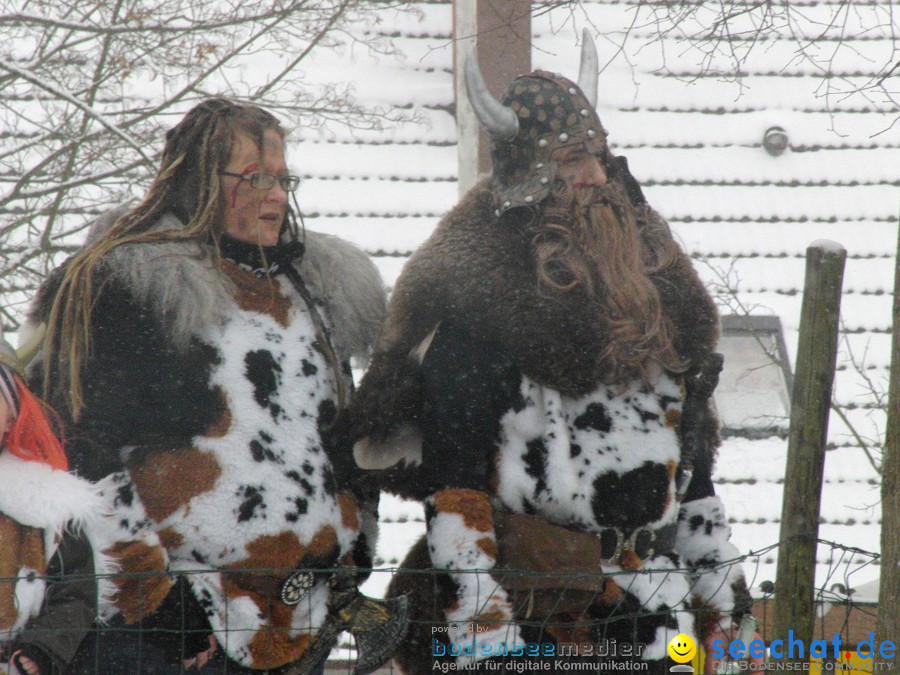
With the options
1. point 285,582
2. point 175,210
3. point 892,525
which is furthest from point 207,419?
point 892,525

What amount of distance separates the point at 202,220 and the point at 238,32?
2422mm

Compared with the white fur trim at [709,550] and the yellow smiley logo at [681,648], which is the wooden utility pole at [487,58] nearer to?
the white fur trim at [709,550]

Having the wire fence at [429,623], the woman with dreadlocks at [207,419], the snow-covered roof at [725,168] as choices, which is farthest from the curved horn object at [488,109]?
the snow-covered roof at [725,168]

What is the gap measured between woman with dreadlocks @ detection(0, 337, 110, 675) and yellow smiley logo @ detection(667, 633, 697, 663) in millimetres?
1342

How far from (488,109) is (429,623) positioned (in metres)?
1.27

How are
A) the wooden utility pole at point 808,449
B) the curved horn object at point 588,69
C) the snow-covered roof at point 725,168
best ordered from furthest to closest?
the snow-covered roof at point 725,168 < the curved horn object at point 588,69 < the wooden utility pole at point 808,449

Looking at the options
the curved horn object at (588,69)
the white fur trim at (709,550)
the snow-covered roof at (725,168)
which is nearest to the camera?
the white fur trim at (709,550)

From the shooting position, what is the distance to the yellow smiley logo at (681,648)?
2949 millimetres

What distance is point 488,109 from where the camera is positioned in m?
3.07

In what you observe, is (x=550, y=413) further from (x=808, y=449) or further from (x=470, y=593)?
(x=808, y=449)

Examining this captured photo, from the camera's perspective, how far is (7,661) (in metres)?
2.60

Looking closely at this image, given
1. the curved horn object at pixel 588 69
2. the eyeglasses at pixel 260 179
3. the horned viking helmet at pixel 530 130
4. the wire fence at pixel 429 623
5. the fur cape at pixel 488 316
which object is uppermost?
the curved horn object at pixel 588 69

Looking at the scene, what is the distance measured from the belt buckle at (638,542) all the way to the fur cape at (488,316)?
0.37 m

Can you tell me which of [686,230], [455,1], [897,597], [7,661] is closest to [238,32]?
[455,1]
